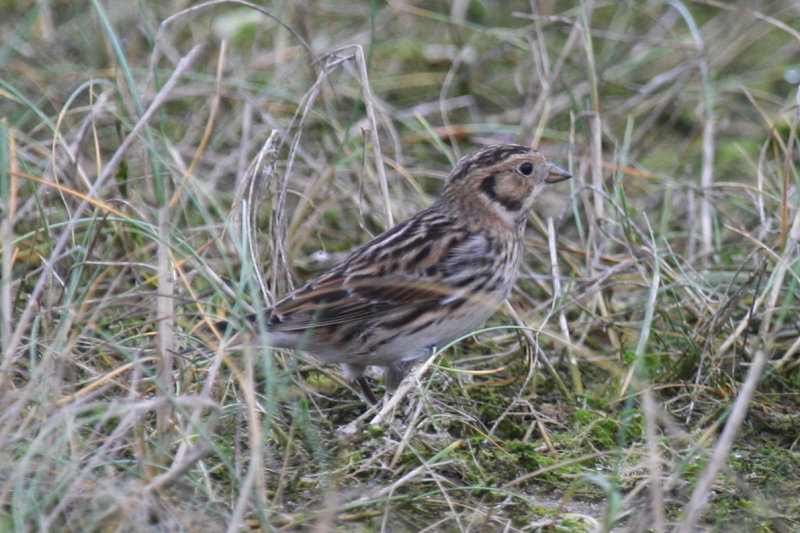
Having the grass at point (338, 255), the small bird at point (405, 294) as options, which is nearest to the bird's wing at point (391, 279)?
the small bird at point (405, 294)

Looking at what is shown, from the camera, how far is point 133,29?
7426mm

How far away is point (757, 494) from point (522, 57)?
174 inches

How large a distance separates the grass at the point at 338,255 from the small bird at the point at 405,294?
167mm

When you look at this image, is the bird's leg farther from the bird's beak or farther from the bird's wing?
the bird's beak

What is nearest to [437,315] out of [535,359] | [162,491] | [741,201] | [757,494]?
[535,359]

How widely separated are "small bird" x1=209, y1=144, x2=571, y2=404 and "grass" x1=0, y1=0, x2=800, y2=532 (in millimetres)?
167

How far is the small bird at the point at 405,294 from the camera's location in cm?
412

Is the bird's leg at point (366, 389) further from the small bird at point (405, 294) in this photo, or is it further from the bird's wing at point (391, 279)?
the bird's wing at point (391, 279)

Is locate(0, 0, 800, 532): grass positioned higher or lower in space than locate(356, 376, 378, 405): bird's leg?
higher

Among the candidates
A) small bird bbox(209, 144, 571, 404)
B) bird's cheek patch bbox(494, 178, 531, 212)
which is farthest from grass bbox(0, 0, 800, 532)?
bird's cheek patch bbox(494, 178, 531, 212)

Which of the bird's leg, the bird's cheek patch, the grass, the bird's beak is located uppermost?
the bird's beak

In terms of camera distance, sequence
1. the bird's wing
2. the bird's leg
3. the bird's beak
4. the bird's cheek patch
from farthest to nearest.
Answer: the bird's beak, the bird's cheek patch, the bird's leg, the bird's wing

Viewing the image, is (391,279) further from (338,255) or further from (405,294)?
(338,255)

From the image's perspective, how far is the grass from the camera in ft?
10.3
